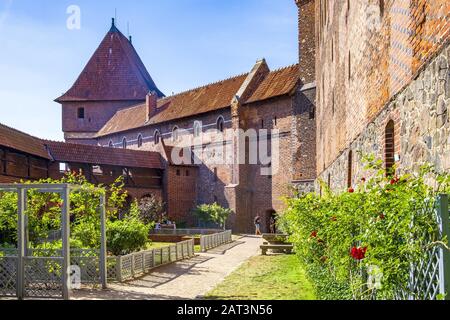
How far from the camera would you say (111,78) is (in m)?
50.8

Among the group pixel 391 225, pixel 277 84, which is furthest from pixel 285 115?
pixel 391 225

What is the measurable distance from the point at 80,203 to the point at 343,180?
745cm

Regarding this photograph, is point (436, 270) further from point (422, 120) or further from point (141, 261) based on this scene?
point (141, 261)

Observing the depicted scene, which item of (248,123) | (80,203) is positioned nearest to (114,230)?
(80,203)

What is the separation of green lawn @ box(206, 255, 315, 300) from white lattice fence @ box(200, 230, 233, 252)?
4.65m

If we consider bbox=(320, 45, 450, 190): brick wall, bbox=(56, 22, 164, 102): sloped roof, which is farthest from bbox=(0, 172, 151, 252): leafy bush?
bbox=(56, 22, 164, 102): sloped roof

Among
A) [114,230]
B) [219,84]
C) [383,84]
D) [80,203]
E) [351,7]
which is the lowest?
[114,230]

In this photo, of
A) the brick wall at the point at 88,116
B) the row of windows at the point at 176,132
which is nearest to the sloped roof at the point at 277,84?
the row of windows at the point at 176,132

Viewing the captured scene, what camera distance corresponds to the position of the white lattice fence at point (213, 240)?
20.7 metres

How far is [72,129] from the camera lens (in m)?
51.2

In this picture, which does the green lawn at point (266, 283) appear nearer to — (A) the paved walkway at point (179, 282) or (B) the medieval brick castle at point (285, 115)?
(A) the paved walkway at point (179, 282)

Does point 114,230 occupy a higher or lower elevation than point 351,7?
lower

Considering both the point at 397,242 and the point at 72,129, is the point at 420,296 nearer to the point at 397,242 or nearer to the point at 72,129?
the point at 397,242

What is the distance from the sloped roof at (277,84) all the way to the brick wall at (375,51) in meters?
15.4
